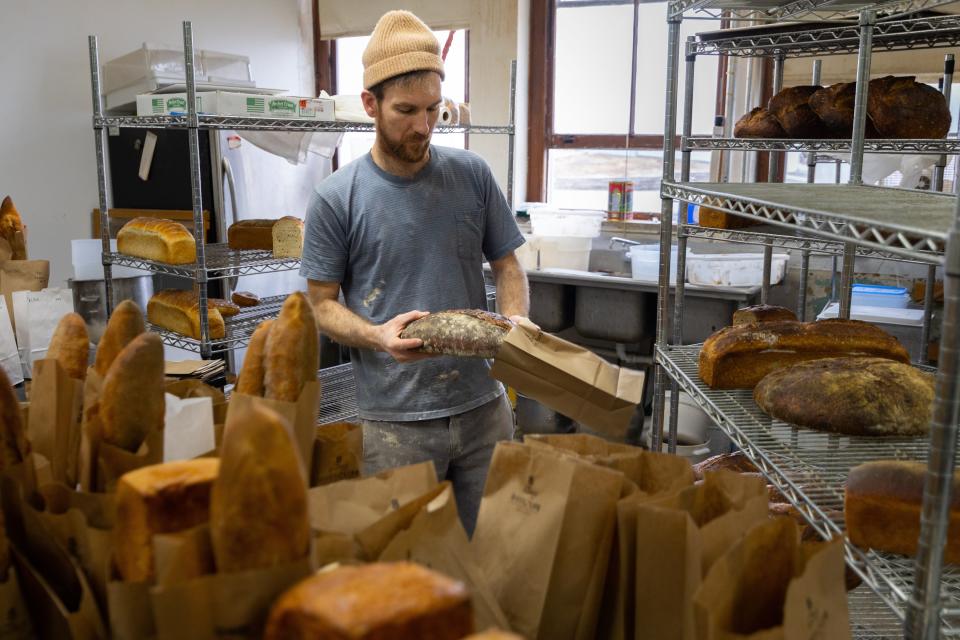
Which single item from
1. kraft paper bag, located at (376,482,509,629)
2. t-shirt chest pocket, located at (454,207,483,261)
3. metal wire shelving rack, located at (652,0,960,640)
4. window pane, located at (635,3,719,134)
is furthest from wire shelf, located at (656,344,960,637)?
window pane, located at (635,3,719,134)

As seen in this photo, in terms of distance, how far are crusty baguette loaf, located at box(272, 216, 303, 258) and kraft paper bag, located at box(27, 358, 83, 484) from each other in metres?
2.33

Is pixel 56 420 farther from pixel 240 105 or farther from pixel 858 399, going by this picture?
pixel 240 105

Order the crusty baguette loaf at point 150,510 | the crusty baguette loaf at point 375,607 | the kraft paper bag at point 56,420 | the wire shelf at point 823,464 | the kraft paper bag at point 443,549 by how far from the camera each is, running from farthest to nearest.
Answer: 1. the wire shelf at point 823,464
2. the kraft paper bag at point 56,420
3. the kraft paper bag at point 443,549
4. the crusty baguette loaf at point 150,510
5. the crusty baguette loaf at point 375,607

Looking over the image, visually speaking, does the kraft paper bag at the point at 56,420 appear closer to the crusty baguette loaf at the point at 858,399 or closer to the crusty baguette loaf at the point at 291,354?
the crusty baguette loaf at the point at 291,354

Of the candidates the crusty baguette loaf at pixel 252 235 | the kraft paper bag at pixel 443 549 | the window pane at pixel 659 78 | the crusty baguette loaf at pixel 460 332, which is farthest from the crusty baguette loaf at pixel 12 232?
the window pane at pixel 659 78

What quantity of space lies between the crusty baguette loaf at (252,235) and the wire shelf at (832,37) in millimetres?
1820

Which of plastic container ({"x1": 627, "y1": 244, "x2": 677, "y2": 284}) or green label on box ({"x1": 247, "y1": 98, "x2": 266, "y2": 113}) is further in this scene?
plastic container ({"x1": 627, "y1": 244, "x2": 677, "y2": 284})

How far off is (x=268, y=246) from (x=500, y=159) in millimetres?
1523

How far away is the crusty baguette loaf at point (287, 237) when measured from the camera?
315cm

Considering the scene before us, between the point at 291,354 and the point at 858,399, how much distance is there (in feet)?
3.05

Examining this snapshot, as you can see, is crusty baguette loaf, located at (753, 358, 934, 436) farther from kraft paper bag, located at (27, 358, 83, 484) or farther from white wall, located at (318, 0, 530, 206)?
white wall, located at (318, 0, 530, 206)

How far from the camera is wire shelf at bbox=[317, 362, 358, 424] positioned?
3.11 meters

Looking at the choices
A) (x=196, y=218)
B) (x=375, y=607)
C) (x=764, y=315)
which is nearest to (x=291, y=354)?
(x=375, y=607)

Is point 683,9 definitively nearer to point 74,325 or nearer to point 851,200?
point 851,200
